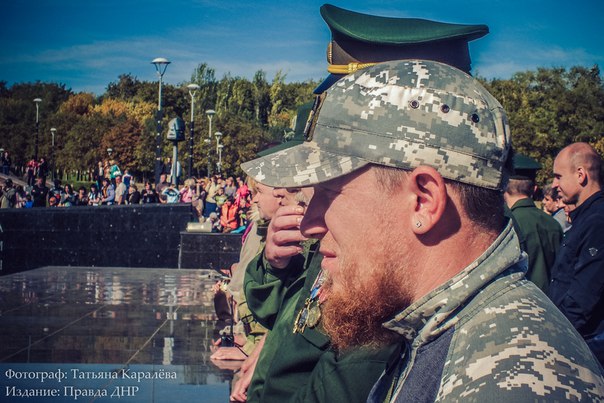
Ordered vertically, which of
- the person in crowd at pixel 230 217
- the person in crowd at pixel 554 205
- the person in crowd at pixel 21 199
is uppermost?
the person in crowd at pixel 554 205

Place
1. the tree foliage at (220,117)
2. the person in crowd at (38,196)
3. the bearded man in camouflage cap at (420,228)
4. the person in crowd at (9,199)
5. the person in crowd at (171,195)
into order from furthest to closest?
1. the tree foliage at (220,117)
2. the person in crowd at (38,196)
3. the person in crowd at (9,199)
4. the person in crowd at (171,195)
5. the bearded man in camouflage cap at (420,228)

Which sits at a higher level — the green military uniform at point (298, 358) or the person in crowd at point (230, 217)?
the green military uniform at point (298, 358)

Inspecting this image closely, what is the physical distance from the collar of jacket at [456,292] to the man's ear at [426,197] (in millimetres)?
133

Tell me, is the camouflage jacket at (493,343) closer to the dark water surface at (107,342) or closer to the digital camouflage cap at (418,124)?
the digital camouflage cap at (418,124)

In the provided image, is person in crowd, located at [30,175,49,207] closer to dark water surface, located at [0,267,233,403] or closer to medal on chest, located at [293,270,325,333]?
dark water surface, located at [0,267,233,403]

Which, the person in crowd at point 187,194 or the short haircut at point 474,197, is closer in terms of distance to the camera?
the short haircut at point 474,197

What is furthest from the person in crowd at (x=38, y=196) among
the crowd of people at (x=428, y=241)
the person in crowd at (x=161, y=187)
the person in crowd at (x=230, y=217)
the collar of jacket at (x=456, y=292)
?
the collar of jacket at (x=456, y=292)

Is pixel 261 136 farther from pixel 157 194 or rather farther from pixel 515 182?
pixel 515 182

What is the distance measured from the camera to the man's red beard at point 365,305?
1733 millimetres

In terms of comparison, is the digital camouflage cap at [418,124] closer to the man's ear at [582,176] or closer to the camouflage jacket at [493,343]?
the camouflage jacket at [493,343]

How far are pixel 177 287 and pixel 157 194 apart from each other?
2123 cm

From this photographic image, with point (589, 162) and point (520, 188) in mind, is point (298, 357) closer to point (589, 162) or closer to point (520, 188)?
point (589, 162)

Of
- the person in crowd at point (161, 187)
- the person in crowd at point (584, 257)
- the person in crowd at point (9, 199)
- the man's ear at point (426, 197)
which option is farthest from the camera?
the person in crowd at point (9, 199)

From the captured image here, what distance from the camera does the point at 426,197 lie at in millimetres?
1712
